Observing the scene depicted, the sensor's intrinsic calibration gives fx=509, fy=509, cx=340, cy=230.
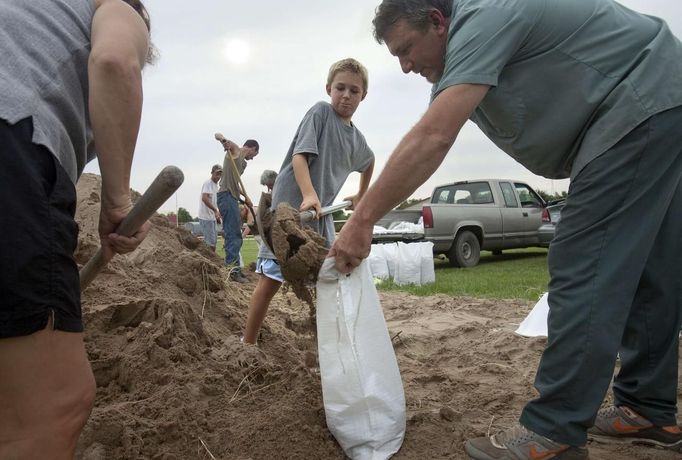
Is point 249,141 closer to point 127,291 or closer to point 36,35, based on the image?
point 127,291

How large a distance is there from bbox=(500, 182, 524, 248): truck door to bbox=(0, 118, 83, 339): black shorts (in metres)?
11.1

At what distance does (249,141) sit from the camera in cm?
885

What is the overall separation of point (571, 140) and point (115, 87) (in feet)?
5.24

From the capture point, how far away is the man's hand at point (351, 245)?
1.88 meters

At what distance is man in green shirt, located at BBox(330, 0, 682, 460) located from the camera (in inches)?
70.2

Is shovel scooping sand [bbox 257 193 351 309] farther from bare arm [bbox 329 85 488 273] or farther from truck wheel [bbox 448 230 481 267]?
truck wheel [bbox 448 230 481 267]

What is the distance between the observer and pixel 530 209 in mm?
12086

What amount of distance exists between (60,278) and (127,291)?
2.14m

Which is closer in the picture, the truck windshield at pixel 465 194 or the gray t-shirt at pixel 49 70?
the gray t-shirt at pixel 49 70

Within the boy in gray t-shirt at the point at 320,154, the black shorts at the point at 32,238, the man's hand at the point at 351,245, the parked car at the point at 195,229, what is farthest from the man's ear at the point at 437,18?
the parked car at the point at 195,229

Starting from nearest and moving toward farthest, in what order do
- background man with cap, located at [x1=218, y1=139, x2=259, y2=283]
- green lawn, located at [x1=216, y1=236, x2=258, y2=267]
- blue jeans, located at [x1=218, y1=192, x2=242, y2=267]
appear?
background man with cap, located at [x1=218, y1=139, x2=259, y2=283], blue jeans, located at [x1=218, y1=192, x2=242, y2=267], green lawn, located at [x1=216, y1=236, x2=258, y2=267]

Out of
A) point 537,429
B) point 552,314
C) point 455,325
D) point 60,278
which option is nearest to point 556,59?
point 552,314

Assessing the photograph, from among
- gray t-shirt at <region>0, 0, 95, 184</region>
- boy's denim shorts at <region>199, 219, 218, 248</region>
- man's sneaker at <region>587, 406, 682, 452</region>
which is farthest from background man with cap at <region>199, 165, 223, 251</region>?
gray t-shirt at <region>0, 0, 95, 184</region>

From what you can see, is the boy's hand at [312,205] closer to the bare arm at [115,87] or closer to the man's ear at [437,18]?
the man's ear at [437,18]
